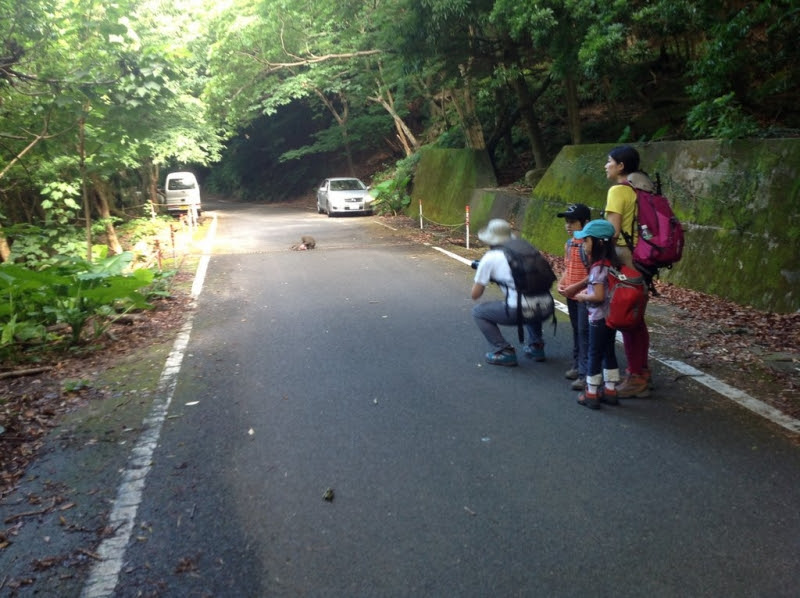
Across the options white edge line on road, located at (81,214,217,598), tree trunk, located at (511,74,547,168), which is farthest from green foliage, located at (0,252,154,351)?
tree trunk, located at (511,74,547,168)

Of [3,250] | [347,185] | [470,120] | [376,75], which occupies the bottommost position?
[3,250]

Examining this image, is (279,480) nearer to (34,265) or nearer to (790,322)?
(790,322)

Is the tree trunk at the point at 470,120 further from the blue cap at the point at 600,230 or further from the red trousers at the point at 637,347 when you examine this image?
the blue cap at the point at 600,230

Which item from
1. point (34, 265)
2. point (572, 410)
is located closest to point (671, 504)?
point (572, 410)

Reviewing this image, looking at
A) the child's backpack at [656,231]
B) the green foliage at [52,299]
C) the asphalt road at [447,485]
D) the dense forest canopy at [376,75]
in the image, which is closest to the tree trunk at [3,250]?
the dense forest canopy at [376,75]

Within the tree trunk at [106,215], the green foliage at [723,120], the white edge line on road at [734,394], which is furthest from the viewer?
the tree trunk at [106,215]

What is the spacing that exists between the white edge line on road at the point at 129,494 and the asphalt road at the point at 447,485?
0.06 m

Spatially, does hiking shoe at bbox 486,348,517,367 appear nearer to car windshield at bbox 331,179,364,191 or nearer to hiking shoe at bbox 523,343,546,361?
hiking shoe at bbox 523,343,546,361

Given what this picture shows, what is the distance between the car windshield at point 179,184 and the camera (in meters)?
29.1

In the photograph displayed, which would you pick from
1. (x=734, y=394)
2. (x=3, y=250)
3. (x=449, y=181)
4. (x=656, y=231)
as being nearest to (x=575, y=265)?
(x=656, y=231)

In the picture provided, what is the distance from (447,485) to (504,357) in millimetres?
2372

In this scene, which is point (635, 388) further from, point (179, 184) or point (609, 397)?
point (179, 184)

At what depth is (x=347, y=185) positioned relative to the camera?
27.3m

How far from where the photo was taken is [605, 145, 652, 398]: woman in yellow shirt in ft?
16.2
